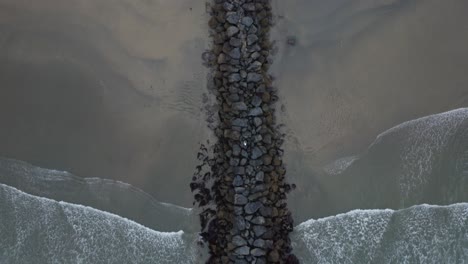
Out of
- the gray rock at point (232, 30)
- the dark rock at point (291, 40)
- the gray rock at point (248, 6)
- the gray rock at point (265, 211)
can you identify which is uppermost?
the gray rock at point (248, 6)

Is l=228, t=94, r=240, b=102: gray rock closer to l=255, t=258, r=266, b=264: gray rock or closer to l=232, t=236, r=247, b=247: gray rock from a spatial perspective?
l=232, t=236, r=247, b=247: gray rock

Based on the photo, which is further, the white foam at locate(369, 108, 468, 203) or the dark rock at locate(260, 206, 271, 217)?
the white foam at locate(369, 108, 468, 203)

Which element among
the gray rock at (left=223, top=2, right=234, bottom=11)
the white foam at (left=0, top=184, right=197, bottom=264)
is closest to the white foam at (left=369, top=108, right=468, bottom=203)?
the gray rock at (left=223, top=2, right=234, bottom=11)

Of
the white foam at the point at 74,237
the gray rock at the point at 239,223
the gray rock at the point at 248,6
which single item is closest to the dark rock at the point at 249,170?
the gray rock at the point at 239,223

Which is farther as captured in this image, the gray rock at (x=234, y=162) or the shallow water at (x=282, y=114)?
the shallow water at (x=282, y=114)

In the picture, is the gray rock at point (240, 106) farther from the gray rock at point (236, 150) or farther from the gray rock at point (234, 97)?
the gray rock at point (236, 150)

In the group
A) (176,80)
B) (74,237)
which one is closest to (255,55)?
(176,80)

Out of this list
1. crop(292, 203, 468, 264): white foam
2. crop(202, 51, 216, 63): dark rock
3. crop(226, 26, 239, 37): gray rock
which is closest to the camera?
crop(226, 26, 239, 37): gray rock
